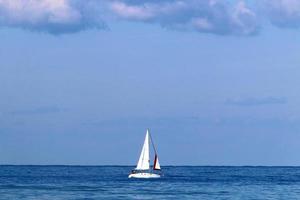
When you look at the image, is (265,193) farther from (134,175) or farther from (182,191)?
(134,175)

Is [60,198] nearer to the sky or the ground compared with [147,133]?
nearer to the ground

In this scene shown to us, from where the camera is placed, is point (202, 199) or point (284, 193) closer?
point (202, 199)

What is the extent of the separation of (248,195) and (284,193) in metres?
9.74

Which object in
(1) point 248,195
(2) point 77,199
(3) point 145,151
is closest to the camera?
(2) point 77,199

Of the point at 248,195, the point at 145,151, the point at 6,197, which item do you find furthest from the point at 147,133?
the point at 6,197

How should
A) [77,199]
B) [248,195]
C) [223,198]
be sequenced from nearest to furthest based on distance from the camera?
[77,199] < [223,198] < [248,195]

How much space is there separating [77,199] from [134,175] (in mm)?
65176

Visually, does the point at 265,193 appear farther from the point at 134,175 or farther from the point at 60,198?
the point at 134,175

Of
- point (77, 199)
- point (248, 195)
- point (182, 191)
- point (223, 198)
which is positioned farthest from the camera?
point (182, 191)

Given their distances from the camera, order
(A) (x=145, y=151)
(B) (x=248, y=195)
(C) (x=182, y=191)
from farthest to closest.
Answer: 1. (A) (x=145, y=151)
2. (C) (x=182, y=191)
3. (B) (x=248, y=195)

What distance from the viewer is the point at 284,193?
12556 centimetres

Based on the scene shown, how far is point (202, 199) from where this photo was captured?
109 metres

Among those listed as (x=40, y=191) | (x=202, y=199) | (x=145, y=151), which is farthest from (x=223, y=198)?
(x=145, y=151)

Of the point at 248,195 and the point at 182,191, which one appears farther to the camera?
the point at 182,191
